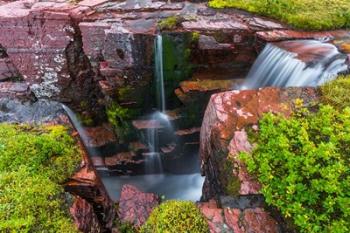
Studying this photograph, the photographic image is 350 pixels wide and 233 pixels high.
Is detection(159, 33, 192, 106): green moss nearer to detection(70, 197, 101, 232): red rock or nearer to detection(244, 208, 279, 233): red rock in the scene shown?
detection(70, 197, 101, 232): red rock

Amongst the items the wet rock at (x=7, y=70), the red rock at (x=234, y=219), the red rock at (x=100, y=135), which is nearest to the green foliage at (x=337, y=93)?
the red rock at (x=234, y=219)

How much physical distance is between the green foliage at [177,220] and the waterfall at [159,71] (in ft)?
13.9

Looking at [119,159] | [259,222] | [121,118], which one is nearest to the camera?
[259,222]

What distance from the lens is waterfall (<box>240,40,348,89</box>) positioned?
5875 millimetres

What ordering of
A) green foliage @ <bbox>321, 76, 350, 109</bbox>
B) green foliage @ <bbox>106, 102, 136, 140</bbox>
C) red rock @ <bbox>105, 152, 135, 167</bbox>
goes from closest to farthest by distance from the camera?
1. green foliage @ <bbox>321, 76, 350, 109</bbox>
2. green foliage @ <bbox>106, 102, 136, 140</bbox>
3. red rock @ <bbox>105, 152, 135, 167</bbox>

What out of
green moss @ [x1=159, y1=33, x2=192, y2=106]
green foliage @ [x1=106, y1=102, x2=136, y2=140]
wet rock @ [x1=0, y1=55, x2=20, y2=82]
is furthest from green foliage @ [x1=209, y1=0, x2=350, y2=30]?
wet rock @ [x1=0, y1=55, x2=20, y2=82]

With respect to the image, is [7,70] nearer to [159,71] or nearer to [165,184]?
[159,71]

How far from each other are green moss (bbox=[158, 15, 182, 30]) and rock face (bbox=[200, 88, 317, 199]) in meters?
3.07

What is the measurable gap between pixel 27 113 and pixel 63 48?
7.27 feet

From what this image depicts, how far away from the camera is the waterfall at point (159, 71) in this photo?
7297 millimetres

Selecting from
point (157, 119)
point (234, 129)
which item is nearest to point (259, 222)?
point (234, 129)

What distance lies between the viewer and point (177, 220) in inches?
148

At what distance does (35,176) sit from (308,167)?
3397mm

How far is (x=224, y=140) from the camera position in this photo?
4.29m
